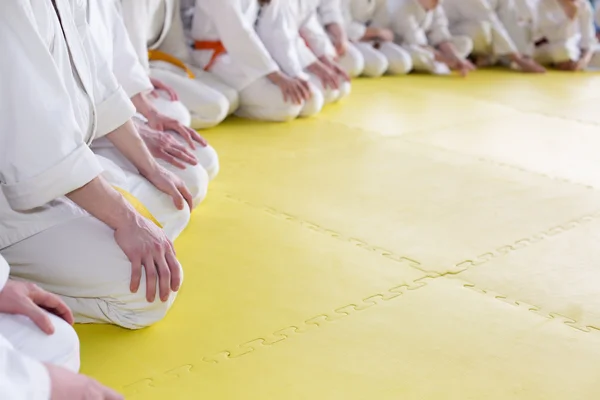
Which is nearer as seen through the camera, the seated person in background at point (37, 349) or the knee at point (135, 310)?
the seated person in background at point (37, 349)

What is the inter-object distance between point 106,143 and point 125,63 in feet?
1.04

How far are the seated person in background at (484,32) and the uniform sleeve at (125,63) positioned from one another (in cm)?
432

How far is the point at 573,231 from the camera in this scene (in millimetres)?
3070

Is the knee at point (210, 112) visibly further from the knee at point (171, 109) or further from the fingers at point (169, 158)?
the fingers at point (169, 158)

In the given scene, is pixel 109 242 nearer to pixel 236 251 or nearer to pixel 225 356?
pixel 225 356

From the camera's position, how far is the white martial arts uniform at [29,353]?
139 cm

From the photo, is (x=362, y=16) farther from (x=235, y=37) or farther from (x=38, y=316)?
(x=38, y=316)

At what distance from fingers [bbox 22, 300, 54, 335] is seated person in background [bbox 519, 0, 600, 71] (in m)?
5.96

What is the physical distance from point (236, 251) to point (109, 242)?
0.67 meters

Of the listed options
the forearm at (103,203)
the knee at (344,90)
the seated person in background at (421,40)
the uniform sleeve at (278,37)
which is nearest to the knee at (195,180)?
the forearm at (103,203)

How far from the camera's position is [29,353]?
1.66 meters

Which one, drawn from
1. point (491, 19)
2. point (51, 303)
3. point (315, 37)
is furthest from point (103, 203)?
point (491, 19)

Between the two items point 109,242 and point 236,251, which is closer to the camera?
point 109,242

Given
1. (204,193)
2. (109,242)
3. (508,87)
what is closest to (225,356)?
(109,242)
